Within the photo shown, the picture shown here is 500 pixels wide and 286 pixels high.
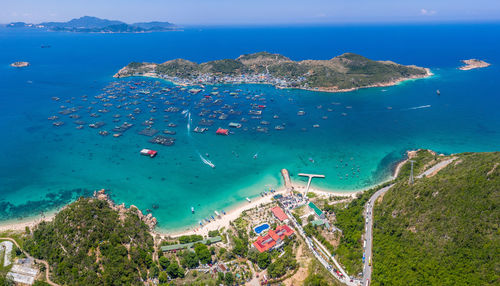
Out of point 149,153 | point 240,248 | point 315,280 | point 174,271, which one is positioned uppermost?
point 149,153

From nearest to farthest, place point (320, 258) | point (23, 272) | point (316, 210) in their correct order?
1. point (23, 272)
2. point (320, 258)
3. point (316, 210)

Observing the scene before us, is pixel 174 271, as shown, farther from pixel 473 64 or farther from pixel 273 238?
pixel 473 64

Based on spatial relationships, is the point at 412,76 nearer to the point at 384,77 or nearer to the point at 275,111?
the point at 384,77

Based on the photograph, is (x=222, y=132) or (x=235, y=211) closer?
(x=235, y=211)

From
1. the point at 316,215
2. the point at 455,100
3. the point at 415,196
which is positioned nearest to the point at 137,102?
the point at 316,215

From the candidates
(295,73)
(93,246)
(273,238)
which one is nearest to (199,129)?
(273,238)

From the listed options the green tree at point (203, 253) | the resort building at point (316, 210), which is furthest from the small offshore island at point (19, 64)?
the resort building at point (316, 210)

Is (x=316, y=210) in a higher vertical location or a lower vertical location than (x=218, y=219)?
higher
